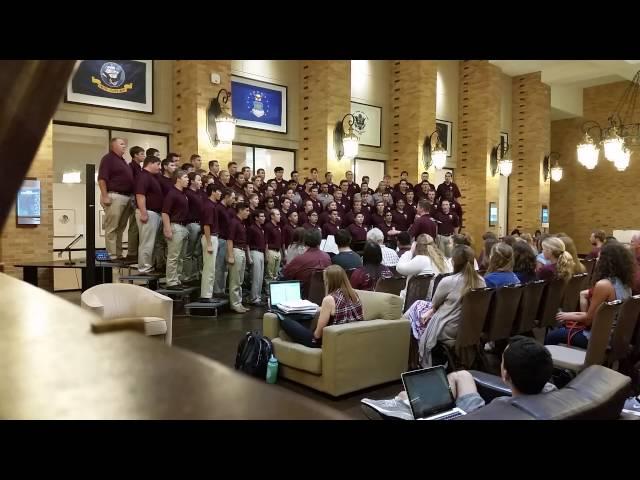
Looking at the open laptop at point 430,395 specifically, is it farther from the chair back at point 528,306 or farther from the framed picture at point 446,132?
the framed picture at point 446,132

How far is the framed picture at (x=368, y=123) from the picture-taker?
14523 millimetres

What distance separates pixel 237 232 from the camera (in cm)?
766

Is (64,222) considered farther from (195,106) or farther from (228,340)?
(228,340)

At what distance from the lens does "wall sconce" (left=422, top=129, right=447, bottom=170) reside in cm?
1458

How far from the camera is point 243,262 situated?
767cm

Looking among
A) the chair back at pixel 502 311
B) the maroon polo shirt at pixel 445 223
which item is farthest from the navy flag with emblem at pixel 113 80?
the chair back at pixel 502 311

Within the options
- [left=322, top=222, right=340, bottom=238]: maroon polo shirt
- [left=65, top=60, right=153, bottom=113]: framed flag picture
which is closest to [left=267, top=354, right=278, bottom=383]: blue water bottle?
[left=322, top=222, right=340, bottom=238]: maroon polo shirt

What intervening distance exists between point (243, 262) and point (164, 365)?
723cm

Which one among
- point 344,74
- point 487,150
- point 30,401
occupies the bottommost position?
point 30,401

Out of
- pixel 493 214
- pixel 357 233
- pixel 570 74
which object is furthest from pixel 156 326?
pixel 570 74
